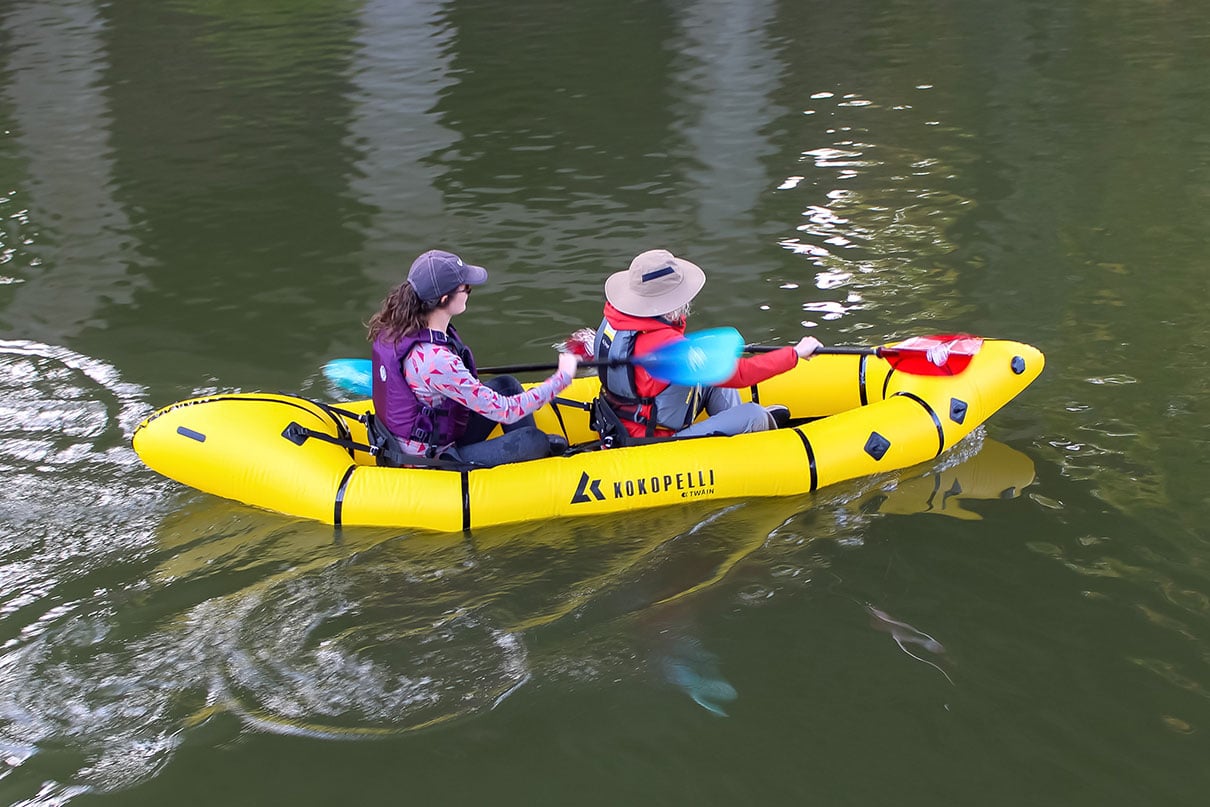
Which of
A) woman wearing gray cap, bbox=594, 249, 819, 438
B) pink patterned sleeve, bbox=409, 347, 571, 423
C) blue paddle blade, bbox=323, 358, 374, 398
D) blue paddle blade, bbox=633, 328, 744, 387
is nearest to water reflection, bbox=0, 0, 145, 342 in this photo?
blue paddle blade, bbox=323, 358, 374, 398

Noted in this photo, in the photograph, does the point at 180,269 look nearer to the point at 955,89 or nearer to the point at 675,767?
the point at 675,767

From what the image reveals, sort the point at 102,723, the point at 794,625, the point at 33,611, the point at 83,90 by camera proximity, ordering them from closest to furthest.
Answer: the point at 102,723
the point at 794,625
the point at 33,611
the point at 83,90

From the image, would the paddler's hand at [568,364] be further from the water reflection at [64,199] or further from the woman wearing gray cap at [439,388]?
the water reflection at [64,199]

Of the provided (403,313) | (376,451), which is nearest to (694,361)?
(403,313)

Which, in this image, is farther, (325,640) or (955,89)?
(955,89)

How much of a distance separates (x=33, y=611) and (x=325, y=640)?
125 centimetres

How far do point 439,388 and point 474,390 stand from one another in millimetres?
149

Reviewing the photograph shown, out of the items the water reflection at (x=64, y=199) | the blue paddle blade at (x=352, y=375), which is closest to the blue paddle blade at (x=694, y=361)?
the blue paddle blade at (x=352, y=375)

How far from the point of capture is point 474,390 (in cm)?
491

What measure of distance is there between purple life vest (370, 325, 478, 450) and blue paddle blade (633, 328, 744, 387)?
82 cm

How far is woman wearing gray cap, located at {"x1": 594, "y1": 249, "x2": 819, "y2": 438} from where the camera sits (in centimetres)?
505

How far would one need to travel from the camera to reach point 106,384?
22.7ft

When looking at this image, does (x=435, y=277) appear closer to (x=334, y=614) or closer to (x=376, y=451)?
(x=376, y=451)

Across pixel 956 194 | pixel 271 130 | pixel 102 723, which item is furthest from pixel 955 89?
pixel 102 723
